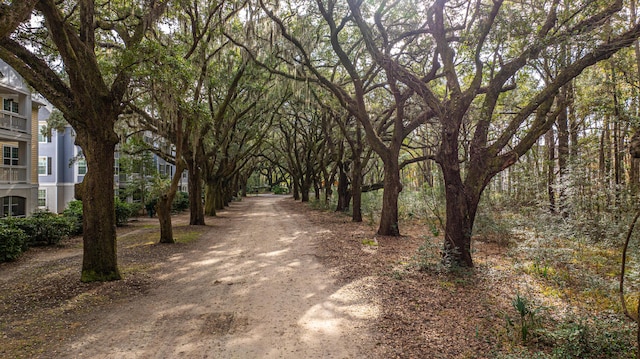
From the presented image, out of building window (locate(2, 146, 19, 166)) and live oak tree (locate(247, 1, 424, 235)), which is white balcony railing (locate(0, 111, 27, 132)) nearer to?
building window (locate(2, 146, 19, 166))

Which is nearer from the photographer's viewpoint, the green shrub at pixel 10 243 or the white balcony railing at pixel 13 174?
the green shrub at pixel 10 243

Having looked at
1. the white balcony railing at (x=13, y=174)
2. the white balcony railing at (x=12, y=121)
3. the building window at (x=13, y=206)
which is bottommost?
the building window at (x=13, y=206)

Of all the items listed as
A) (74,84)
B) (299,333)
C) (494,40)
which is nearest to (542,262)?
(494,40)

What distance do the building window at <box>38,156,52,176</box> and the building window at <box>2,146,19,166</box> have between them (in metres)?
4.23

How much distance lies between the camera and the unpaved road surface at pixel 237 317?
443cm

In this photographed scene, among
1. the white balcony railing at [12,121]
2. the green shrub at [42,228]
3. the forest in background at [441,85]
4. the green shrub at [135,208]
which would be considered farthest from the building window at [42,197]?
the green shrub at [42,228]

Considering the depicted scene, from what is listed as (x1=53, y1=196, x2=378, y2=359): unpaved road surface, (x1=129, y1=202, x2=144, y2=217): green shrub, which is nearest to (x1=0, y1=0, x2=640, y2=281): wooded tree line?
(x1=53, y1=196, x2=378, y2=359): unpaved road surface

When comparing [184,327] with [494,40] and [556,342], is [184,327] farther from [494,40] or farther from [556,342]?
[494,40]

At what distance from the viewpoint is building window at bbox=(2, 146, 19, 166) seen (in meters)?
20.0

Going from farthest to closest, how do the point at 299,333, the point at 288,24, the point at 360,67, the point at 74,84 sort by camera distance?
the point at 360,67
the point at 288,24
the point at 74,84
the point at 299,333

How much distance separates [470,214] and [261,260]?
521 cm

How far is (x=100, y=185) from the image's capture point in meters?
7.29

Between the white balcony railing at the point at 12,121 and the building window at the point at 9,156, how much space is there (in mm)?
1554

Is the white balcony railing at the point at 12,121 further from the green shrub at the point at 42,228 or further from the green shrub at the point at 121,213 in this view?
the green shrub at the point at 42,228
